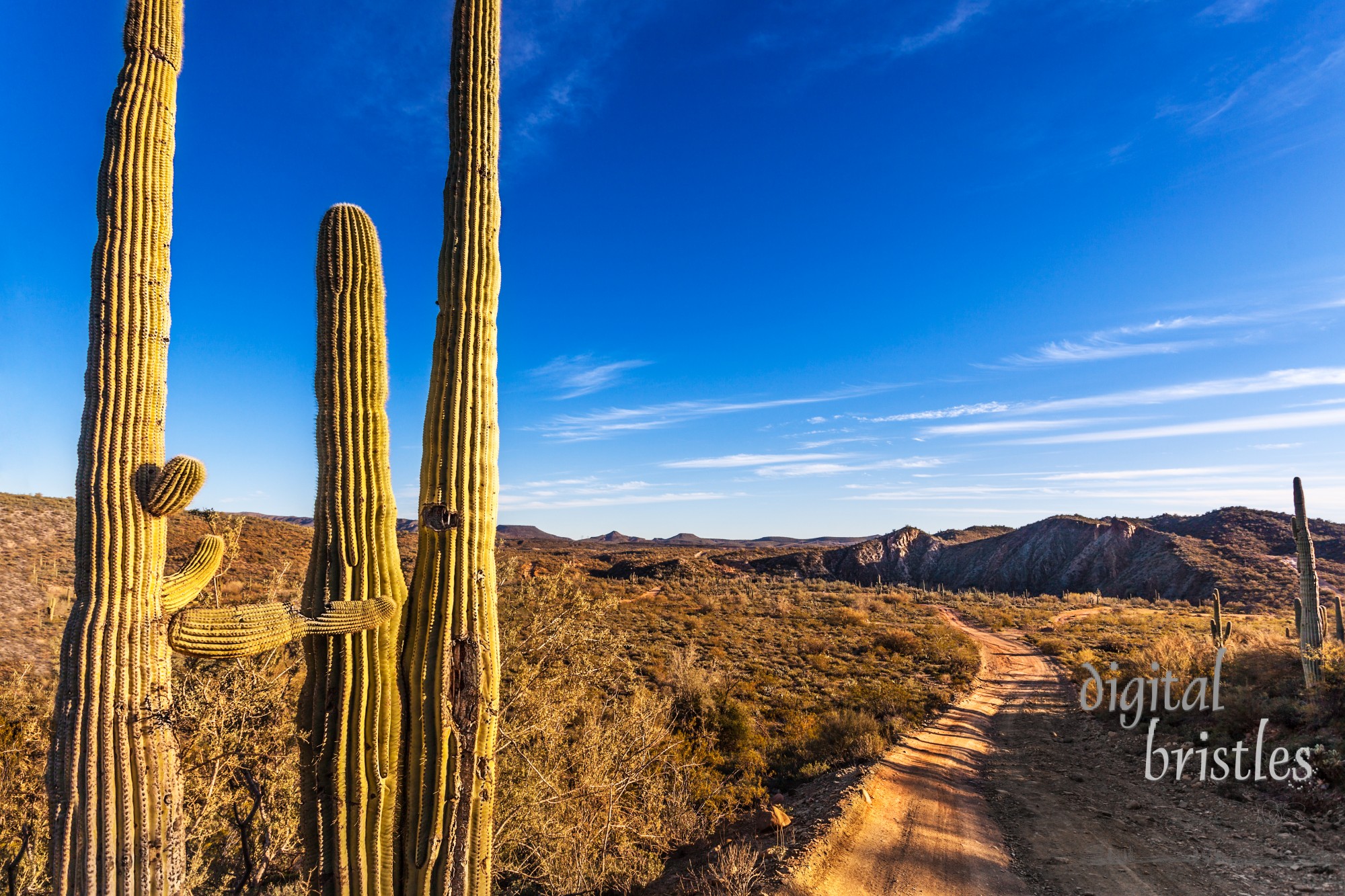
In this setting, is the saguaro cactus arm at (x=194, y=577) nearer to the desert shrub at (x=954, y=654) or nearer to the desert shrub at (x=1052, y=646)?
the desert shrub at (x=954, y=654)

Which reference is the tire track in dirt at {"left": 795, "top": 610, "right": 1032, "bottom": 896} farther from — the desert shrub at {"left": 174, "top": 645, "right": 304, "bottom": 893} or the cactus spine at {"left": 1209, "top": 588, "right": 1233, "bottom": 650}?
the cactus spine at {"left": 1209, "top": 588, "right": 1233, "bottom": 650}

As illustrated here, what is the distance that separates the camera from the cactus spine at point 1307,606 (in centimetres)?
1154

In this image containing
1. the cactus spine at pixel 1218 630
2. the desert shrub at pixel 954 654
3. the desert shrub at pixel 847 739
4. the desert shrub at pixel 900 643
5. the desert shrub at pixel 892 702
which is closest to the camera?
the desert shrub at pixel 847 739

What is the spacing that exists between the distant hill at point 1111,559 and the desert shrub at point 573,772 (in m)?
38.9

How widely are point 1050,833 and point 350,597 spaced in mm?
9087

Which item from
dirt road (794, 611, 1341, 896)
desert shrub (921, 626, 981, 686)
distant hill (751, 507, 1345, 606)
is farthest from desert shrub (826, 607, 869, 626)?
distant hill (751, 507, 1345, 606)

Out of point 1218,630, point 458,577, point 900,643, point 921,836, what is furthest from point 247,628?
point 1218,630

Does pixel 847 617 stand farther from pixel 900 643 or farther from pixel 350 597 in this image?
pixel 350 597

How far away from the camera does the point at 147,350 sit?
Answer: 3861 millimetres

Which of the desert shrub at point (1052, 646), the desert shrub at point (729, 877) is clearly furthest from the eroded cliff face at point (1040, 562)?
the desert shrub at point (729, 877)

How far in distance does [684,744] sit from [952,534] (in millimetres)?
77548

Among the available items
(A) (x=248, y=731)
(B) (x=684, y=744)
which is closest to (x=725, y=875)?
(B) (x=684, y=744)

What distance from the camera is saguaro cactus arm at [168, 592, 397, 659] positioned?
11.0 feet

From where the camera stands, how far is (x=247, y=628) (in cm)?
338
